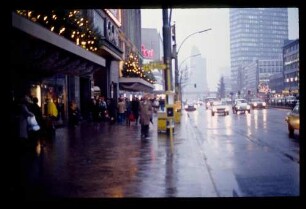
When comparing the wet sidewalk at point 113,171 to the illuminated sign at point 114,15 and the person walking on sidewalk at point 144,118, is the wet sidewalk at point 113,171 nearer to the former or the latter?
the person walking on sidewalk at point 144,118

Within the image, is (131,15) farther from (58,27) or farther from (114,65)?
(58,27)

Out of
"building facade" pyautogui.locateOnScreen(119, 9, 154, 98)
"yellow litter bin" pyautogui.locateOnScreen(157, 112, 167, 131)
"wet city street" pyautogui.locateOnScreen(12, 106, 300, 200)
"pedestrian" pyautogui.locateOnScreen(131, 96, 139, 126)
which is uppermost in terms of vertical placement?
"building facade" pyautogui.locateOnScreen(119, 9, 154, 98)

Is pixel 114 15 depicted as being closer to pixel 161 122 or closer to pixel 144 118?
pixel 161 122

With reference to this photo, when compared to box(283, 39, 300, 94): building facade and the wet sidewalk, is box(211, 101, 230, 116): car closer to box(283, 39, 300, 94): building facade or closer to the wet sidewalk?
the wet sidewalk

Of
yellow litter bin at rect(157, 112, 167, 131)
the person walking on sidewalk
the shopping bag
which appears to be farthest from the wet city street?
yellow litter bin at rect(157, 112, 167, 131)

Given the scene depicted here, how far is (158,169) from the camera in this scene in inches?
466

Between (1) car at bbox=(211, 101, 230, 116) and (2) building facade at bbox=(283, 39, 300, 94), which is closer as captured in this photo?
(1) car at bbox=(211, 101, 230, 116)

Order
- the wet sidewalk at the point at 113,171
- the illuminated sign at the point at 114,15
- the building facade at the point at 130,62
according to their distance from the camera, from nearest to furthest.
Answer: the wet sidewalk at the point at 113,171 → the illuminated sign at the point at 114,15 → the building facade at the point at 130,62

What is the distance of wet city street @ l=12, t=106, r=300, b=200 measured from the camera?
911 centimetres

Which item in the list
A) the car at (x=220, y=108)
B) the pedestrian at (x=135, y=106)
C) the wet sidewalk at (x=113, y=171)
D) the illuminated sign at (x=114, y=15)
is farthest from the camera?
the car at (x=220, y=108)

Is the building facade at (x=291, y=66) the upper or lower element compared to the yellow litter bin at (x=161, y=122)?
upper

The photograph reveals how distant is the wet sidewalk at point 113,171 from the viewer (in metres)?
9.09

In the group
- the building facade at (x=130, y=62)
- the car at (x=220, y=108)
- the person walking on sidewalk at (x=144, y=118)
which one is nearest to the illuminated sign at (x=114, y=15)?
the building facade at (x=130, y=62)

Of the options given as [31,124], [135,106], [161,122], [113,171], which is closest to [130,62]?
[135,106]
